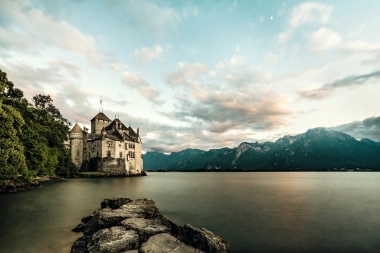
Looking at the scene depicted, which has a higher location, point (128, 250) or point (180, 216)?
point (128, 250)

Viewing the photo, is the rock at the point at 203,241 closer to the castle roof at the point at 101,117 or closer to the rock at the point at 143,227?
the rock at the point at 143,227

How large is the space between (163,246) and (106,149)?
260 ft

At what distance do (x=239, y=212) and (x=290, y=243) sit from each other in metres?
10.3

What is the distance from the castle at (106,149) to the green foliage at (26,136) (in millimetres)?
7774

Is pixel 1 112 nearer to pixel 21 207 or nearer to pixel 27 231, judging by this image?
pixel 21 207

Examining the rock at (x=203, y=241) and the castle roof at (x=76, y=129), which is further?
the castle roof at (x=76, y=129)

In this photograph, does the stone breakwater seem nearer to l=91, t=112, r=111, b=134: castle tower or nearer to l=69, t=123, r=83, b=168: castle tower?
l=69, t=123, r=83, b=168: castle tower

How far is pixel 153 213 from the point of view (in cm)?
1612

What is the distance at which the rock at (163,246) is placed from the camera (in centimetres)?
930

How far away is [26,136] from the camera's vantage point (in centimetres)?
4141

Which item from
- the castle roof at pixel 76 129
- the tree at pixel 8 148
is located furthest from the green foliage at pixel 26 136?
the castle roof at pixel 76 129

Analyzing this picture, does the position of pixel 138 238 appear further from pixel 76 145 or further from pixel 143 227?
pixel 76 145

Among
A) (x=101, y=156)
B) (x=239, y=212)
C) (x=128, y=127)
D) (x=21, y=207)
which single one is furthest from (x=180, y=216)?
(x=128, y=127)

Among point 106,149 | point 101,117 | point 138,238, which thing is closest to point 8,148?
point 138,238
